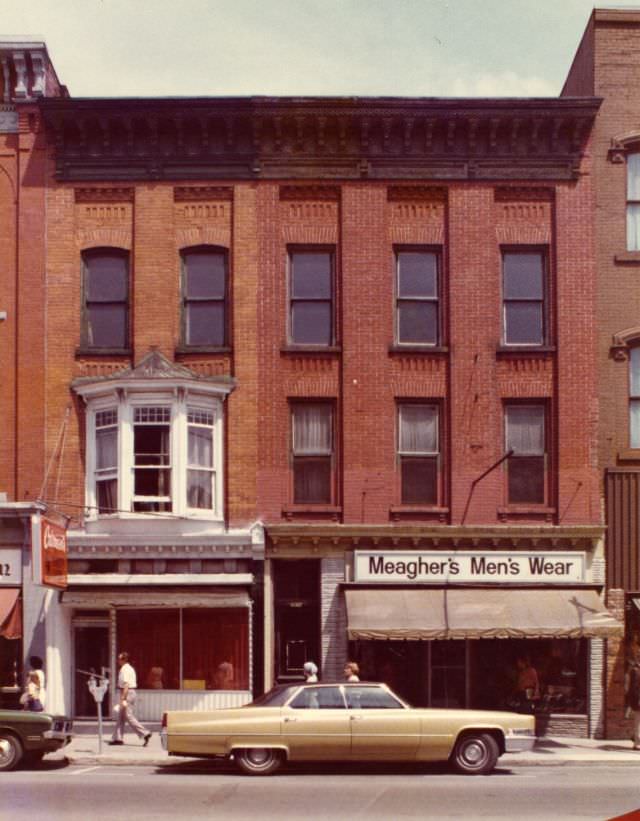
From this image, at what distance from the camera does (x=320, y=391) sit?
2831 cm

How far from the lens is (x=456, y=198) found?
28.7 meters

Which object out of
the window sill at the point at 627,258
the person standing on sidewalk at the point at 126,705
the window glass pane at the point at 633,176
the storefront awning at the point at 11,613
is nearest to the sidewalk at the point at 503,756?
the person standing on sidewalk at the point at 126,705

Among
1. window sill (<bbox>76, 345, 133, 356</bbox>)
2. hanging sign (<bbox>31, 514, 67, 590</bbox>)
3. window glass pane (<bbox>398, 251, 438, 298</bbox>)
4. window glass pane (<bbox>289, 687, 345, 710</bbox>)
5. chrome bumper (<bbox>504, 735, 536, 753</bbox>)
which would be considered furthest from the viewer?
window glass pane (<bbox>398, 251, 438, 298</bbox>)

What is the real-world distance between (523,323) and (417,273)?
2.59m

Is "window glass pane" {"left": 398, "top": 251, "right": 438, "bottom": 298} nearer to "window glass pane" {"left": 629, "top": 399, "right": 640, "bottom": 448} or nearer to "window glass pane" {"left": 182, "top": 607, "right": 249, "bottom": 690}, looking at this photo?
"window glass pane" {"left": 629, "top": 399, "right": 640, "bottom": 448}

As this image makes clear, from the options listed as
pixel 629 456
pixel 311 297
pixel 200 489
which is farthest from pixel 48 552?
pixel 629 456

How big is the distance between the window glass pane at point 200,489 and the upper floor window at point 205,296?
2.86 metres

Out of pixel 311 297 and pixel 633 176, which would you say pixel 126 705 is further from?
pixel 633 176

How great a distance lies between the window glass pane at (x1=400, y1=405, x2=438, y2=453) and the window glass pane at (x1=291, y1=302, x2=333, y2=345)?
2.35 meters

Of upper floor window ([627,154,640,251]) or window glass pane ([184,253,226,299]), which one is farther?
upper floor window ([627,154,640,251])

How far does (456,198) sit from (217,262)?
5463 mm

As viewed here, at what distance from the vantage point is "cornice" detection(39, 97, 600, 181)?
93.4 ft

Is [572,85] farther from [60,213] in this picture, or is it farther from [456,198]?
[60,213]

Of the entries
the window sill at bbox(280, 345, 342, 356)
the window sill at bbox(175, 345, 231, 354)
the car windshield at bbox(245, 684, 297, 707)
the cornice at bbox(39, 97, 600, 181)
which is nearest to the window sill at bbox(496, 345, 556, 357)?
the window sill at bbox(280, 345, 342, 356)
